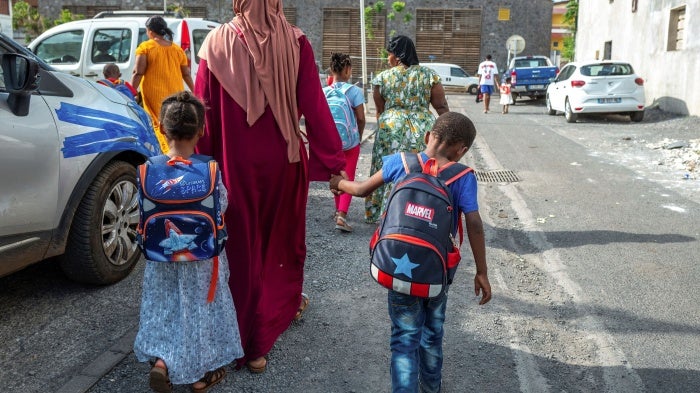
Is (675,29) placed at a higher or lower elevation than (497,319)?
higher

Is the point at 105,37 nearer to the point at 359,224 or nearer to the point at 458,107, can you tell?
the point at 359,224

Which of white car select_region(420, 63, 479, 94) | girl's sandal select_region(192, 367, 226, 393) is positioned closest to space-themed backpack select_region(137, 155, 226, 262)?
girl's sandal select_region(192, 367, 226, 393)

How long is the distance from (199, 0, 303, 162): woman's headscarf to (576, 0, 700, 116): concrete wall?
15537 mm

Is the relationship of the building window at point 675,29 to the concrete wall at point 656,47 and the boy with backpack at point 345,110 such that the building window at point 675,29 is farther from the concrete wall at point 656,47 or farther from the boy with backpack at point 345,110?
the boy with backpack at point 345,110

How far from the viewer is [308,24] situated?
38.6 metres

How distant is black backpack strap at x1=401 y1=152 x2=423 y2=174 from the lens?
2.85m

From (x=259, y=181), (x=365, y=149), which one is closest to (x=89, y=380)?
(x=259, y=181)

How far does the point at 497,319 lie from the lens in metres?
4.25

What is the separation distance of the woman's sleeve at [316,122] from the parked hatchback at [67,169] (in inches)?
58.3

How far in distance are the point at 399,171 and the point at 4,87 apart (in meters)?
2.43

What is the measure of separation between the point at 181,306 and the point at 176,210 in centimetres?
46

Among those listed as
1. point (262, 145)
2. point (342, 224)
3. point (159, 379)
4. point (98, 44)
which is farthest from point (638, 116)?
point (159, 379)

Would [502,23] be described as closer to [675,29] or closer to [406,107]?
[675,29]

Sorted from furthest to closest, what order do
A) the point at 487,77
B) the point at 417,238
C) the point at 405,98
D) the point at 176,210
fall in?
the point at 487,77 < the point at 405,98 < the point at 176,210 < the point at 417,238
